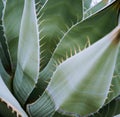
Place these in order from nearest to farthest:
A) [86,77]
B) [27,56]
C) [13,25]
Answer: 1. [86,77]
2. [27,56]
3. [13,25]

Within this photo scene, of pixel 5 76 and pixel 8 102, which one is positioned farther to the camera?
pixel 5 76

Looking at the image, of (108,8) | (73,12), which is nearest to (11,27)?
(73,12)

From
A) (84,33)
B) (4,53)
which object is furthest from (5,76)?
(84,33)

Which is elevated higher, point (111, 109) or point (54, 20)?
point (54, 20)

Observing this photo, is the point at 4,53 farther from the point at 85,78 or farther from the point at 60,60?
the point at 85,78

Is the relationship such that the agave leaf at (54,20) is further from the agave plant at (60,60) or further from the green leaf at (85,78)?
the green leaf at (85,78)

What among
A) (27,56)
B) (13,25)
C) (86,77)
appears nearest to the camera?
(86,77)

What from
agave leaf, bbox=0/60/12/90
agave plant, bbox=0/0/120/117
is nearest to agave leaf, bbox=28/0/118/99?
agave plant, bbox=0/0/120/117

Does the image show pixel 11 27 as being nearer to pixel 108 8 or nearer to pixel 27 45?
pixel 27 45
